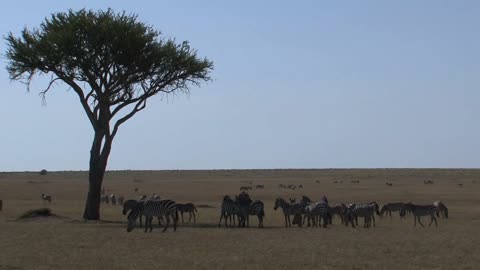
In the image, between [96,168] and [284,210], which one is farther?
[96,168]

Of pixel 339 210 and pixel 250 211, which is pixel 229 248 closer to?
pixel 250 211

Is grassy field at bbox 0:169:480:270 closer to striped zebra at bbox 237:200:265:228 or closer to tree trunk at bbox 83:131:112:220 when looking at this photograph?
striped zebra at bbox 237:200:265:228

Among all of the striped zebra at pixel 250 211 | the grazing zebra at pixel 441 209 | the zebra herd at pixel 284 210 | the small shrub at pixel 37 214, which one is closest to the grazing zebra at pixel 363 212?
the zebra herd at pixel 284 210

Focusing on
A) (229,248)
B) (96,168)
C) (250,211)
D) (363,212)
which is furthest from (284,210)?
(229,248)

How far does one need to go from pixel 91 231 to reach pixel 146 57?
10.6 meters

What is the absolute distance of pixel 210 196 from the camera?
6569cm

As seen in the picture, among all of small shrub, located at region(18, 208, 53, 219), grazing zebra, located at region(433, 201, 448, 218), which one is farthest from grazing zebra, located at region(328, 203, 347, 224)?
small shrub, located at region(18, 208, 53, 219)

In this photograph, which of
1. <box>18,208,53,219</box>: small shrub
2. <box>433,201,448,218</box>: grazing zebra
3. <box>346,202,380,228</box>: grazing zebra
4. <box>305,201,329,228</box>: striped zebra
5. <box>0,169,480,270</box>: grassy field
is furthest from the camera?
<box>433,201,448,218</box>: grazing zebra

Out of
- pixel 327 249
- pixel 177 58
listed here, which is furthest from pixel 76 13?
pixel 327 249

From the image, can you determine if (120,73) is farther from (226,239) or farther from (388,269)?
(388,269)

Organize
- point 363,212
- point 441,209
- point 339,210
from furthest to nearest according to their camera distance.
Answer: point 441,209
point 339,210
point 363,212

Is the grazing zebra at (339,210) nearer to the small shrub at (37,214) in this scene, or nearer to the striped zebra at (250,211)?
the striped zebra at (250,211)

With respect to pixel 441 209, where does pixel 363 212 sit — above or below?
below

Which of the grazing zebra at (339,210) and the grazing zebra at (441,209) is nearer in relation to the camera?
the grazing zebra at (339,210)
